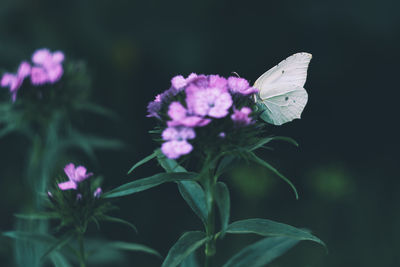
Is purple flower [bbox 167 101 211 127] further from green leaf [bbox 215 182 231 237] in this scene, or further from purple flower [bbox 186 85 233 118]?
green leaf [bbox 215 182 231 237]

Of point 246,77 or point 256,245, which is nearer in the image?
point 256,245

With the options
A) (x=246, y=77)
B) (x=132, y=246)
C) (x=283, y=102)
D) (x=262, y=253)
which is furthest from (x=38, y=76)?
(x=246, y=77)

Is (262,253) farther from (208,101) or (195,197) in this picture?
(208,101)

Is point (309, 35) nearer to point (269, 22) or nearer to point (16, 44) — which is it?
point (269, 22)

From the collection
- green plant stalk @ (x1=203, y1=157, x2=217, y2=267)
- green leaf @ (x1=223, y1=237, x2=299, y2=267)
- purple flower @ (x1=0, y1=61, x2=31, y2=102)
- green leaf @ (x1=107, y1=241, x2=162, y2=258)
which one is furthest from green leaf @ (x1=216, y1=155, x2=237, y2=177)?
purple flower @ (x1=0, y1=61, x2=31, y2=102)

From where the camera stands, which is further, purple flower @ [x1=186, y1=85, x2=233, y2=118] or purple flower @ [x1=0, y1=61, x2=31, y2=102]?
purple flower @ [x1=0, y1=61, x2=31, y2=102]

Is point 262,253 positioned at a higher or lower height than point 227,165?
lower

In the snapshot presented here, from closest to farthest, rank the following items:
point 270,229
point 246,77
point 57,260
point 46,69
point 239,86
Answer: point 270,229, point 239,86, point 57,260, point 46,69, point 246,77
